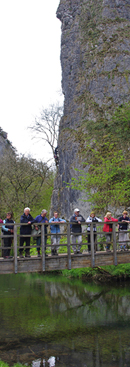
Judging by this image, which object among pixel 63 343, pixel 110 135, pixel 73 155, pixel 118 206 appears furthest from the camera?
pixel 73 155

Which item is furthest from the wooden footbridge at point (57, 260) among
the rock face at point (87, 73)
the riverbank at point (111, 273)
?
the rock face at point (87, 73)

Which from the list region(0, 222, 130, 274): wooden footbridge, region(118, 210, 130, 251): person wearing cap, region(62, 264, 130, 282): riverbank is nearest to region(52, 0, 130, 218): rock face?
region(62, 264, 130, 282): riverbank

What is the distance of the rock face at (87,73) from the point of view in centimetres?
2878

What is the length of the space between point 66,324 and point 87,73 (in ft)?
80.4

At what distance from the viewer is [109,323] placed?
1265cm

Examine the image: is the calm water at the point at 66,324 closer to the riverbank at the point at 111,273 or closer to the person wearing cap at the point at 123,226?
→ the riverbank at the point at 111,273

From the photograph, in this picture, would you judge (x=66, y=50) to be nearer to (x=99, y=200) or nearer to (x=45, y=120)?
(x=45, y=120)

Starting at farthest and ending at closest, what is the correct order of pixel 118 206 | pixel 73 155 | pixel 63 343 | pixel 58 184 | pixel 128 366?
pixel 58 184, pixel 73 155, pixel 118 206, pixel 63 343, pixel 128 366

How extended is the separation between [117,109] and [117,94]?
1.73m

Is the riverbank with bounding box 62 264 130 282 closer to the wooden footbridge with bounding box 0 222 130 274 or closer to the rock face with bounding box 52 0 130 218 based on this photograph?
the wooden footbridge with bounding box 0 222 130 274

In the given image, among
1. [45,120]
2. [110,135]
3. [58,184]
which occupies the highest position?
[45,120]

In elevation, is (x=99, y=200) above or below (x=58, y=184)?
below

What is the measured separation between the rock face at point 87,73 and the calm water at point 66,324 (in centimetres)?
940

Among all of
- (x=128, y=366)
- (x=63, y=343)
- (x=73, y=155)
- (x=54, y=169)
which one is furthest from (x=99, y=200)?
(x=54, y=169)
